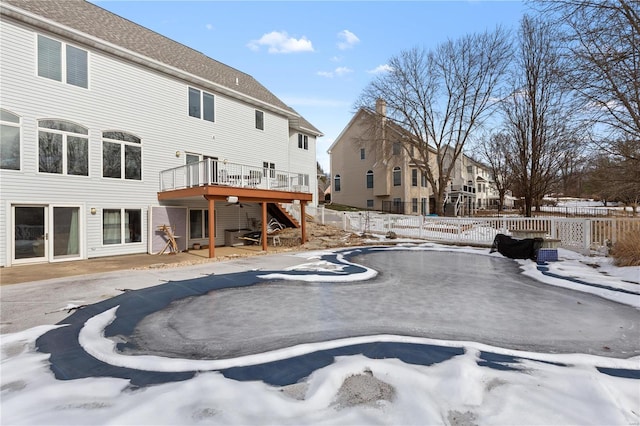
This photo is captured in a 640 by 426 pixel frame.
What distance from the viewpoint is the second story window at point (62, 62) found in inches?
372

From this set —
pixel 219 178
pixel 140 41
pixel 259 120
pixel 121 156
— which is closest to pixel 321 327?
pixel 219 178

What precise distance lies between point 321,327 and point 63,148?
424 inches

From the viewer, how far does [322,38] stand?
1134cm

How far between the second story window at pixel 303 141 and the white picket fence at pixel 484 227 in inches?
179

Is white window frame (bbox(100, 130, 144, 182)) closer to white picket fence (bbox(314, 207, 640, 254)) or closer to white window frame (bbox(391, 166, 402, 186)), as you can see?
white picket fence (bbox(314, 207, 640, 254))

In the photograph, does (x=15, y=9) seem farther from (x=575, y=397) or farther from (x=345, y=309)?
(x=575, y=397)

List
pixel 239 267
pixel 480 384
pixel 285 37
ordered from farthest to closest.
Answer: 1. pixel 285 37
2. pixel 239 267
3. pixel 480 384

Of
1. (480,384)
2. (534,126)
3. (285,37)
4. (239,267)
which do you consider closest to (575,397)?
(480,384)

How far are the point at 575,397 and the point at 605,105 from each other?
32.3 ft

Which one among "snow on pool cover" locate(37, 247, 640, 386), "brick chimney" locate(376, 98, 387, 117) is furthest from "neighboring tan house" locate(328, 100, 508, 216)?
"snow on pool cover" locate(37, 247, 640, 386)

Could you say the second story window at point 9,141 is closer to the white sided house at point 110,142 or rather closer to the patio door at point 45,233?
the white sided house at point 110,142

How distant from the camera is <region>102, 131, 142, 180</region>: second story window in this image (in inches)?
424

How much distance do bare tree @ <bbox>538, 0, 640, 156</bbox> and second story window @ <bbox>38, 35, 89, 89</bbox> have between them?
555 inches

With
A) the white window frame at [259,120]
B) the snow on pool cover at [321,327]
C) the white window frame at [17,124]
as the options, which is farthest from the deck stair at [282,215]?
the white window frame at [17,124]
